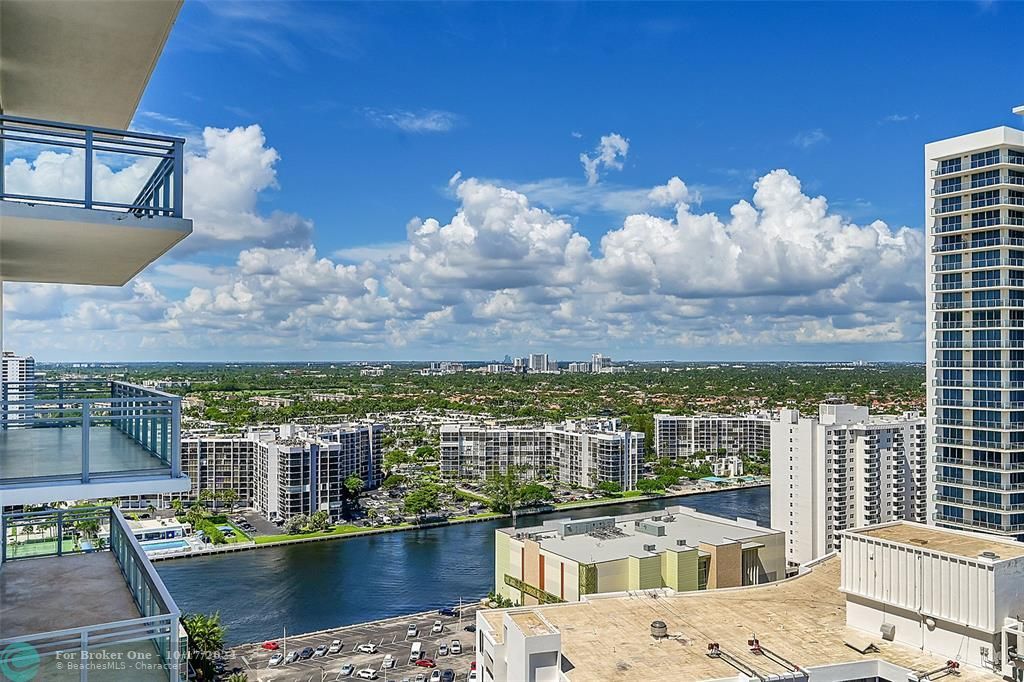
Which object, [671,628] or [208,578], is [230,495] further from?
[671,628]

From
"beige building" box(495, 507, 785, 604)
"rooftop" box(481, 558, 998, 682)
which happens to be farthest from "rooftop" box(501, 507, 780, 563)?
"rooftop" box(481, 558, 998, 682)

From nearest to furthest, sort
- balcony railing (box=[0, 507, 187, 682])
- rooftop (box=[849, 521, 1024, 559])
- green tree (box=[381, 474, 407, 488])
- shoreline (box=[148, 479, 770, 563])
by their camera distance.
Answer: balcony railing (box=[0, 507, 187, 682])
rooftop (box=[849, 521, 1024, 559])
shoreline (box=[148, 479, 770, 563])
green tree (box=[381, 474, 407, 488])

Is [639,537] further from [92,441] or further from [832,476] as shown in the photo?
[92,441]

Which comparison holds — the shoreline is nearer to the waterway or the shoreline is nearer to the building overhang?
the waterway

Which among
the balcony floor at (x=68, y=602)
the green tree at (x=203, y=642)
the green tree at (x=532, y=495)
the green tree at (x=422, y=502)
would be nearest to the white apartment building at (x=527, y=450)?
the green tree at (x=532, y=495)

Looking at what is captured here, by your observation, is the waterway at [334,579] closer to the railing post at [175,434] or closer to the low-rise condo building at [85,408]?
the low-rise condo building at [85,408]
